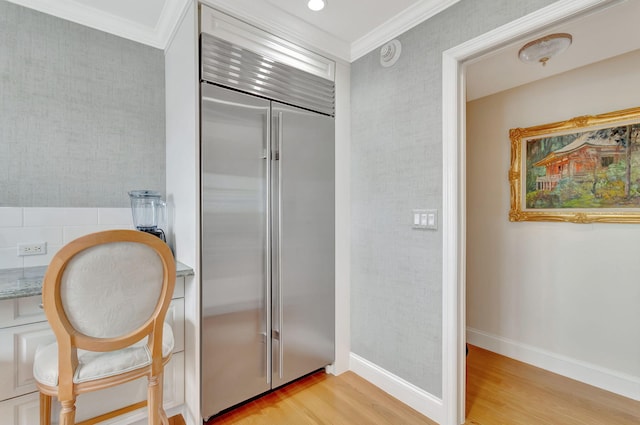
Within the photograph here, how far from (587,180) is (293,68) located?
7.66 feet

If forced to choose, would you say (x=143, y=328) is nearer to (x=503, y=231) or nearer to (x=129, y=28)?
(x=129, y=28)

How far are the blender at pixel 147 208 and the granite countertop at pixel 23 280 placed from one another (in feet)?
1.58

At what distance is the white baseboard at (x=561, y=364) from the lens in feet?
6.77

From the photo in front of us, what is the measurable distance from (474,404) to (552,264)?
1.29 m

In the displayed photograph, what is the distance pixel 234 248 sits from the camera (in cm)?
181

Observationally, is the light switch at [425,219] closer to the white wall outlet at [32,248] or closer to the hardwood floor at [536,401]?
the hardwood floor at [536,401]

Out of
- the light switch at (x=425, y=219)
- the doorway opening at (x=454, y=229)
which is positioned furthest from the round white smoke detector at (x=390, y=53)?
the light switch at (x=425, y=219)

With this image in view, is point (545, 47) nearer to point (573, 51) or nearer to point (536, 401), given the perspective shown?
point (573, 51)

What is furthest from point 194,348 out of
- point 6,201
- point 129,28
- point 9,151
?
point 129,28

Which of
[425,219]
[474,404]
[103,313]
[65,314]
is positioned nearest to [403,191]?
[425,219]

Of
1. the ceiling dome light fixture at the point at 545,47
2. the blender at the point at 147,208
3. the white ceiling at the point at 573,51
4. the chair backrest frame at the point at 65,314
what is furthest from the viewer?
the blender at the point at 147,208

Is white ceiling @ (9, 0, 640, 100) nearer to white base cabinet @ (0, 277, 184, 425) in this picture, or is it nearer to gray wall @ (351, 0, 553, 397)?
gray wall @ (351, 0, 553, 397)

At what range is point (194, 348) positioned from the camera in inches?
66.0

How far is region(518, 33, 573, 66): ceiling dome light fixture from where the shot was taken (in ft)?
5.86
